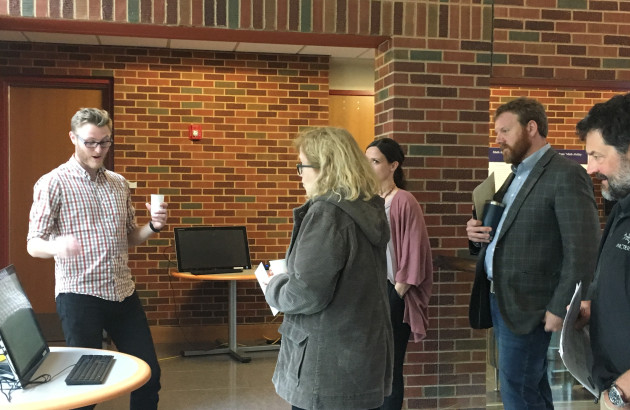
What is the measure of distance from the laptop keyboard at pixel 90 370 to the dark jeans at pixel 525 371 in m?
1.77

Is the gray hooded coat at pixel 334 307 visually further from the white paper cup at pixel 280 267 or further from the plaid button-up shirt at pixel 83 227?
the plaid button-up shirt at pixel 83 227

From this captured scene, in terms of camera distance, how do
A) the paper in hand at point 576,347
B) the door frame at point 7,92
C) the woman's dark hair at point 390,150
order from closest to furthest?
the paper in hand at point 576,347 → the woman's dark hair at point 390,150 → the door frame at point 7,92

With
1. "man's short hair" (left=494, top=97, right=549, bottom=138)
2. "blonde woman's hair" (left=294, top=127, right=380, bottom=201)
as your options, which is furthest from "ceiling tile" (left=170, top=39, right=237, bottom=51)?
"blonde woman's hair" (left=294, top=127, right=380, bottom=201)

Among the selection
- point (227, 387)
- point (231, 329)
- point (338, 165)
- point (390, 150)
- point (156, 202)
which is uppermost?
point (390, 150)

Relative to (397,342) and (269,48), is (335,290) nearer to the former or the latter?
(397,342)

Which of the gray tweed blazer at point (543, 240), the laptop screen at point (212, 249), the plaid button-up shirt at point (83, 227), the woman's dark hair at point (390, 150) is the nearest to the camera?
the gray tweed blazer at point (543, 240)

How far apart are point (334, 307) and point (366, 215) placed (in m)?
0.35

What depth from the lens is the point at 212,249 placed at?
6633mm

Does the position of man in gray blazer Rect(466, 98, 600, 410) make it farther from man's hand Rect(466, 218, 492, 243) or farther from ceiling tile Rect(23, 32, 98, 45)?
ceiling tile Rect(23, 32, 98, 45)

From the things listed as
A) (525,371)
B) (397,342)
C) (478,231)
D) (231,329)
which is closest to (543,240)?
(478,231)

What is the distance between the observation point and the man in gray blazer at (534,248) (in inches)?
120

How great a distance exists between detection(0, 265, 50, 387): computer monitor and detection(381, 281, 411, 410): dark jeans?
5.85 feet

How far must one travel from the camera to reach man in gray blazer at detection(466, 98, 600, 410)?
304 centimetres

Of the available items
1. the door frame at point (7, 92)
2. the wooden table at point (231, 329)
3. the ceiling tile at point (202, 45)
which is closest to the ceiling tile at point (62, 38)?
the door frame at point (7, 92)
